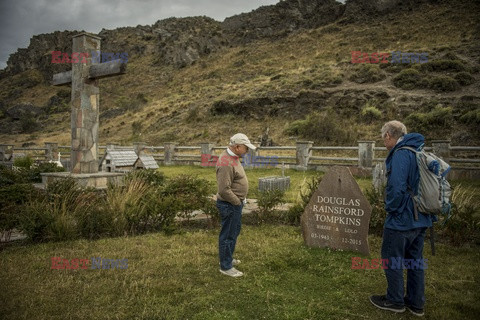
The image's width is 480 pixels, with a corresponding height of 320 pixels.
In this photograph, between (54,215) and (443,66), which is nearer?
(54,215)

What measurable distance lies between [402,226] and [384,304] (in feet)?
3.03

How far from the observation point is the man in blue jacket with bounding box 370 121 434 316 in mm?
3254

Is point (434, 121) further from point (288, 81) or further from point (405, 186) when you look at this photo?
point (405, 186)

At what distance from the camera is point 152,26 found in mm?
88500

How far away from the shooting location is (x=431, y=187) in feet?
10.4

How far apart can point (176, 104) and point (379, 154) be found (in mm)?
28779

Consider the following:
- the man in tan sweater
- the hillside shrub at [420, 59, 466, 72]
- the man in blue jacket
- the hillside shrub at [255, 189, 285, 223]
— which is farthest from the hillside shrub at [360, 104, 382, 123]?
the man in blue jacket

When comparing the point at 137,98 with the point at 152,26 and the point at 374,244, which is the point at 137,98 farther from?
the point at 374,244

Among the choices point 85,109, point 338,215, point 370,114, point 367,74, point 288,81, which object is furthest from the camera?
point 288,81

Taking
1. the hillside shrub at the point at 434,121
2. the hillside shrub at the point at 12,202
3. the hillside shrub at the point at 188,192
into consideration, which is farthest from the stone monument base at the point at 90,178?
the hillside shrub at the point at 434,121

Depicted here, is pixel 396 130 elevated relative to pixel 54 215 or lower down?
elevated

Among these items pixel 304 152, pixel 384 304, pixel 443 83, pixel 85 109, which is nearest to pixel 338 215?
pixel 384 304

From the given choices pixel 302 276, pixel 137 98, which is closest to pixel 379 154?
pixel 302 276

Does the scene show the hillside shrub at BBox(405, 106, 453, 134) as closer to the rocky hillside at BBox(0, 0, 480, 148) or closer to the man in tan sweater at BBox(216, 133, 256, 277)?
the rocky hillside at BBox(0, 0, 480, 148)
